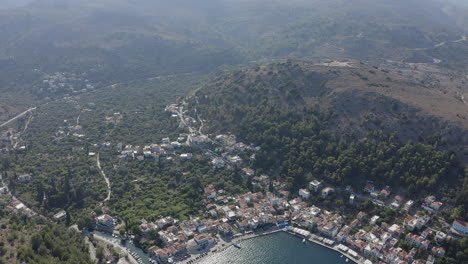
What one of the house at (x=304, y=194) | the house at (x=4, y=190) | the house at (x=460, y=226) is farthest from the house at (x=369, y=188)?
the house at (x=4, y=190)

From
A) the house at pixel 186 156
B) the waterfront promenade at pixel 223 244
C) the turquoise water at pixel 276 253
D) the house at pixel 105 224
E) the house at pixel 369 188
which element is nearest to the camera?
the waterfront promenade at pixel 223 244

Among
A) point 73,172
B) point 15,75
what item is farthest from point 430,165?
point 15,75

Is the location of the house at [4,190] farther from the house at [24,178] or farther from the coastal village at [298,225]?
the house at [24,178]

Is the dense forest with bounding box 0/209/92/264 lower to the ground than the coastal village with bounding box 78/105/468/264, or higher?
higher

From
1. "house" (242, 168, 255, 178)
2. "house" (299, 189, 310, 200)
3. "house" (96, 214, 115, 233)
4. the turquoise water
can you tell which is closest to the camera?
the turquoise water

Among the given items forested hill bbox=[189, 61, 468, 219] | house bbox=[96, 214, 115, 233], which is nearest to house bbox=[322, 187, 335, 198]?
forested hill bbox=[189, 61, 468, 219]

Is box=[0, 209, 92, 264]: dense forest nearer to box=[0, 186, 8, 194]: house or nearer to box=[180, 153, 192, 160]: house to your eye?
box=[0, 186, 8, 194]: house

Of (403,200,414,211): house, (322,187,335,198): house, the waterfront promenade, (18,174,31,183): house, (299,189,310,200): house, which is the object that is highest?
(403,200,414,211): house

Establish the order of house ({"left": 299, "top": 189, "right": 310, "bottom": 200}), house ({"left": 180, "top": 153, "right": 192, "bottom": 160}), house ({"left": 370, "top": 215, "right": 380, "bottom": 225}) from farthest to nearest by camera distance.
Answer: house ({"left": 180, "top": 153, "right": 192, "bottom": 160}) < house ({"left": 299, "top": 189, "right": 310, "bottom": 200}) < house ({"left": 370, "top": 215, "right": 380, "bottom": 225})
